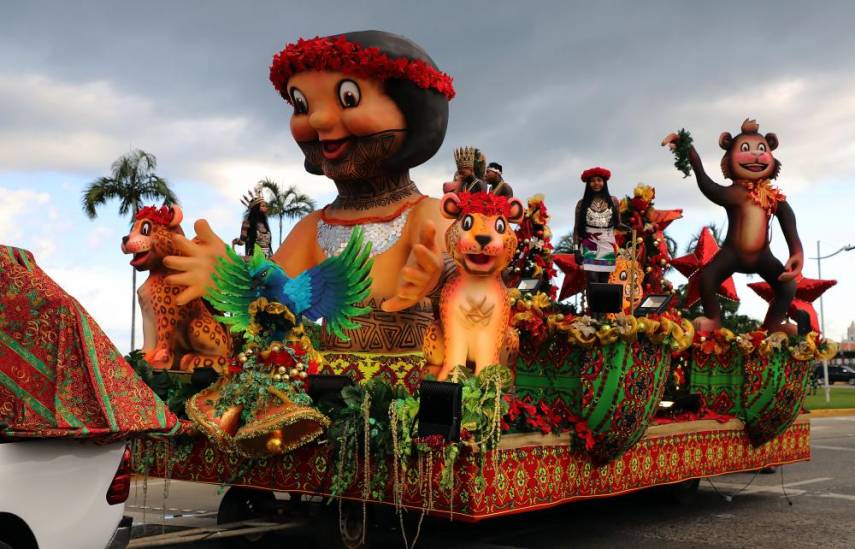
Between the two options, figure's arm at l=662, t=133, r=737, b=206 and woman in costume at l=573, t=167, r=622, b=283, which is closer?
woman in costume at l=573, t=167, r=622, b=283

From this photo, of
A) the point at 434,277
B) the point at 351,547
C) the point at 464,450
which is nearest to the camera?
the point at 464,450

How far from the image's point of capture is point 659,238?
7.94 meters

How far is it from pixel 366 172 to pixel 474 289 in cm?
137

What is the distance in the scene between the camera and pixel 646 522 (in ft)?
23.5

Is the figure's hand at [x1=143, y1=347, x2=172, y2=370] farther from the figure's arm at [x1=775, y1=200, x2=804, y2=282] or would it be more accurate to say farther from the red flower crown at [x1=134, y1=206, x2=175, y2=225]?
the figure's arm at [x1=775, y1=200, x2=804, y2=282]

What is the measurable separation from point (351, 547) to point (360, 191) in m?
2.57

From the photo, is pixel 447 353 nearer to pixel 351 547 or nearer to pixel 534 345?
pixel 534 345

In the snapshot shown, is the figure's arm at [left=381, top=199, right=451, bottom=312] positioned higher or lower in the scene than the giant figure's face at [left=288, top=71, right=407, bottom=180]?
lower

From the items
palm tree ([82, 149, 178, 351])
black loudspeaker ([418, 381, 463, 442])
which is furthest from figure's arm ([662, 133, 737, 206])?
palm tree ([82, 149, 178, 351])

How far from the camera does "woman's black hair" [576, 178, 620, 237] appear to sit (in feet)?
23.9

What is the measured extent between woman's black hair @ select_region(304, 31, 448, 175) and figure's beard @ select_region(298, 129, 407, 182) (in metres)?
0.06

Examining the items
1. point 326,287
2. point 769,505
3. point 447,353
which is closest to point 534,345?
point 447,353

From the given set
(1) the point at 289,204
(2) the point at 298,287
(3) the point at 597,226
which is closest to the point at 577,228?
(3) the point at 597,226

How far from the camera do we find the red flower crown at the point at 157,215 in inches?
293
